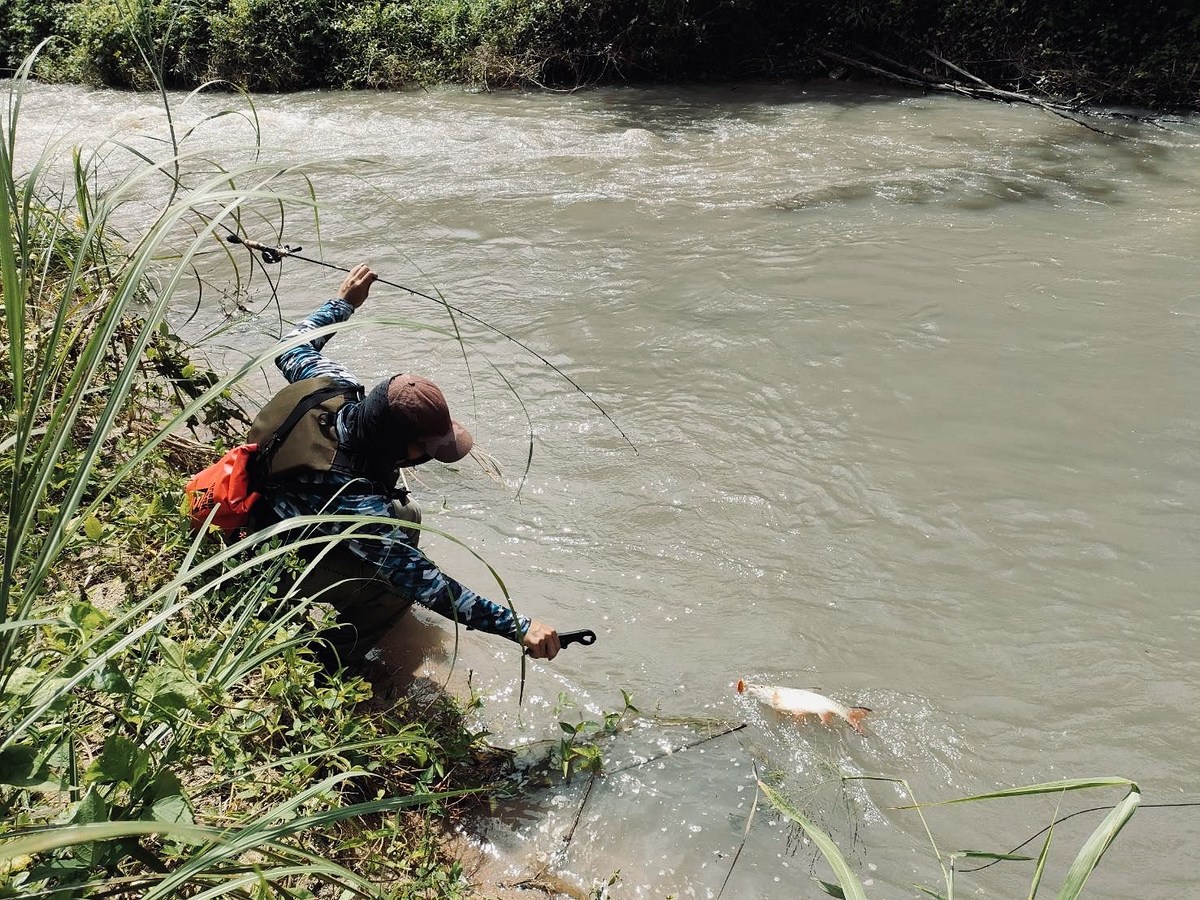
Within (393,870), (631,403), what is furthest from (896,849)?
(631,403)

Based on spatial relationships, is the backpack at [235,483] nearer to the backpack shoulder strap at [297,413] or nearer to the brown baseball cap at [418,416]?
the backpack shoulder strap at [297,413]

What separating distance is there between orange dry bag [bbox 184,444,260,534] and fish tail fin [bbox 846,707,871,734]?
2321 mm

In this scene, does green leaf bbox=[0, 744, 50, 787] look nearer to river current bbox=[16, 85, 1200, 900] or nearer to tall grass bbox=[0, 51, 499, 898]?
tall grass bbox=[0, 51, 499, 898]

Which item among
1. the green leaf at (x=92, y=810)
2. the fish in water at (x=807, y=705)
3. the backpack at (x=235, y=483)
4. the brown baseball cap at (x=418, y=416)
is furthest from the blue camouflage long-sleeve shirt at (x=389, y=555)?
the green leaf at (x=92, y=810)

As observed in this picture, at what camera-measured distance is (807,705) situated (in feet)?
10.7

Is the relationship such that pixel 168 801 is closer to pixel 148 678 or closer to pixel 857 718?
pixel 148 678

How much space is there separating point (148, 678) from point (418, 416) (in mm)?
1238

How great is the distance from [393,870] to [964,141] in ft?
32.9

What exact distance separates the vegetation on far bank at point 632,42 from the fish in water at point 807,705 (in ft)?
35.2

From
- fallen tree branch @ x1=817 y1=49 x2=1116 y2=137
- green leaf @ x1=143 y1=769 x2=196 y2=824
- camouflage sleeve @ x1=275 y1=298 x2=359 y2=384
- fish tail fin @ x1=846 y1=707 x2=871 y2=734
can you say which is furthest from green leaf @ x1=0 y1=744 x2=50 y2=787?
fallen tree branch @ x1=817 y1=49 x2=1116 y2=137

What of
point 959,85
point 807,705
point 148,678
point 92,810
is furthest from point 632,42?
point 92,810

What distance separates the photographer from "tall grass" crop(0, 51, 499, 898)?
57.2 inches

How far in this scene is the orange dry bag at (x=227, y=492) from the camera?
2.94m

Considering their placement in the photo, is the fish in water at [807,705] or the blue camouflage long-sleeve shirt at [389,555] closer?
the blue camouflage long-sleeve shirt at [389,555]
